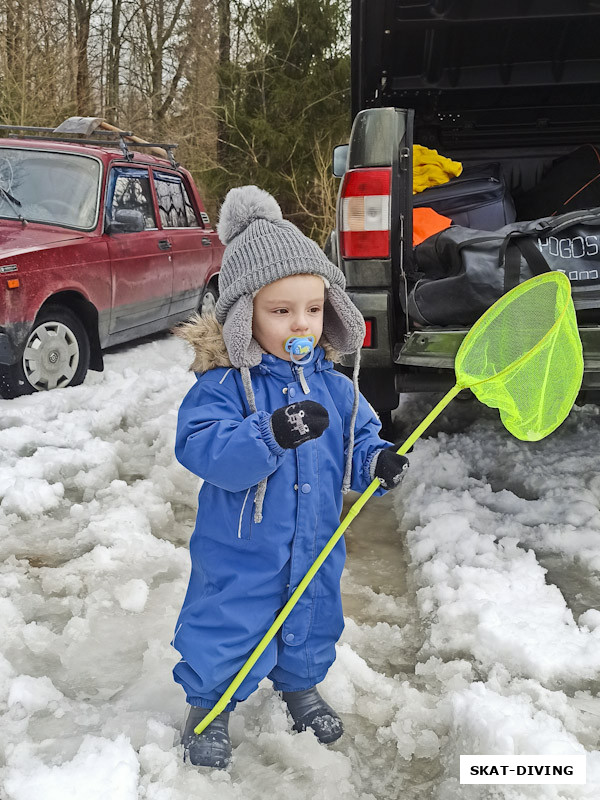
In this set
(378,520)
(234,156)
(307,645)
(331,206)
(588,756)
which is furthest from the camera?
(234,156)

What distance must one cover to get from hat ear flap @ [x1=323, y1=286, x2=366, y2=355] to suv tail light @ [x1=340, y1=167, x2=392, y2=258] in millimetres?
1361

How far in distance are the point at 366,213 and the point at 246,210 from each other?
1.42 metres

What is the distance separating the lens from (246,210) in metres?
2.06

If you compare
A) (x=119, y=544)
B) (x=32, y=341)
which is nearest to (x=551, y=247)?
(x=119, y=544)

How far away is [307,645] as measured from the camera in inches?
79.9

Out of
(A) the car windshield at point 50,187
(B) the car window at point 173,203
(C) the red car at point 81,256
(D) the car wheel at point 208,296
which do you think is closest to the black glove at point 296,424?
(C) the red car at point 81,256

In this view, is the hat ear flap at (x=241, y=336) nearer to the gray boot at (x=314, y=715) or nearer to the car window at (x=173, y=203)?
the gray boot at (x=314, y=715)

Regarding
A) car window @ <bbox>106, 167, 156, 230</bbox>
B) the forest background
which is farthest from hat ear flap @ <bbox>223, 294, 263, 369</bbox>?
the forest background

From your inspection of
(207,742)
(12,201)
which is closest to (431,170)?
(12,201)

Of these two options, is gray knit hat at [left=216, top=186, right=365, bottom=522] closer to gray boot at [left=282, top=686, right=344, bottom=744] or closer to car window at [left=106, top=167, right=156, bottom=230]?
gray boot at [left=282, top=686, right=344, bottom=744]

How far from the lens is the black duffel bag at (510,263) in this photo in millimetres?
2973

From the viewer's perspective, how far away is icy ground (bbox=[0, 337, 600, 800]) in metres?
1.90

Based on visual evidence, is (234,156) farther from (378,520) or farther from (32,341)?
(378,520)

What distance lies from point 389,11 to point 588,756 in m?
3.54
